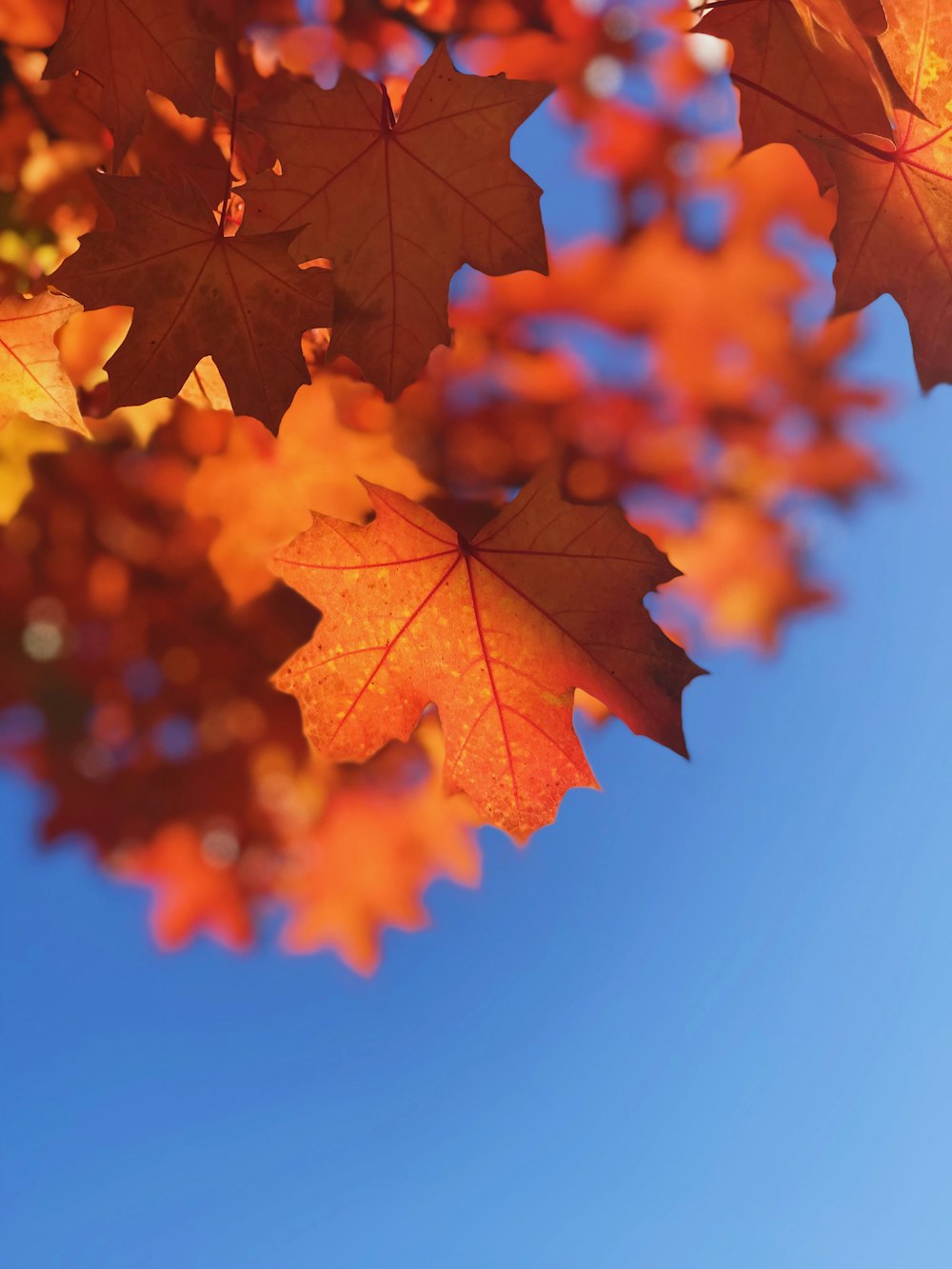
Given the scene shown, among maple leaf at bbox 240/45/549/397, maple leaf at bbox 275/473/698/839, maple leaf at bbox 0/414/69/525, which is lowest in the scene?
maple leaf at bbox 275/473/698/839

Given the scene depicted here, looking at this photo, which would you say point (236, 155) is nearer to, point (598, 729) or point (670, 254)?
point (670, 254)

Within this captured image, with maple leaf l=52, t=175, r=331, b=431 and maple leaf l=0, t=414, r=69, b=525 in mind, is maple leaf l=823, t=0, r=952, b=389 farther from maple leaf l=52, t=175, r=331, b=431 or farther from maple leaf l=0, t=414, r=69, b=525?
maple leaf l=0, t=414, r=69, b=525

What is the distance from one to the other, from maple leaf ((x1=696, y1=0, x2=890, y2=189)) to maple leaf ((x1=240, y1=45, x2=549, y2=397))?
1.83ft

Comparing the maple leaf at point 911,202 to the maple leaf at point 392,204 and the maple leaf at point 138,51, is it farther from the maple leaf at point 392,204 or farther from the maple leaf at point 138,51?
the maple leaf at point 138,51

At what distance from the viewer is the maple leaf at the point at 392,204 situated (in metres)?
1.11

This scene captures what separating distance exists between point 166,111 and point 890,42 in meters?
1.39

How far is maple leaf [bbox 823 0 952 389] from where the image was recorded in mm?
1146

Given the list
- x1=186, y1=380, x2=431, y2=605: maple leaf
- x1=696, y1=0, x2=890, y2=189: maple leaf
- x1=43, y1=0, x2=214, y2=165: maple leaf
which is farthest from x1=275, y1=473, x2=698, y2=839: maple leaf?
x1=186, y1=380, x2=431, y2=605: maple leaf

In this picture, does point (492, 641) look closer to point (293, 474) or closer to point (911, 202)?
point (911, 202)

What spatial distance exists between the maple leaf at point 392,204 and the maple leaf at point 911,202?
45 centimetres

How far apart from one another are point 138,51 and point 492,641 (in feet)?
3.09

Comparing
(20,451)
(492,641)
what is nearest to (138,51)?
(492,641)

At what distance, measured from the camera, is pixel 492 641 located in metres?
1.29

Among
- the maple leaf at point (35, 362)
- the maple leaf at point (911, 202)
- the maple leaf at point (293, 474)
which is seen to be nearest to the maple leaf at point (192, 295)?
the maple leaf at point (35, 362)
